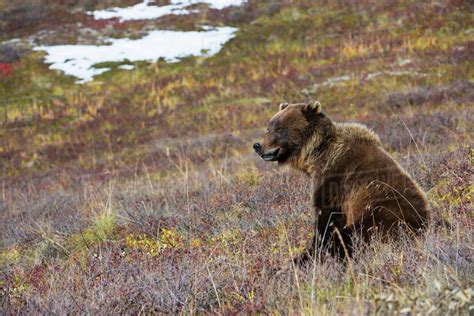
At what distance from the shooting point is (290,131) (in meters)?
4.35

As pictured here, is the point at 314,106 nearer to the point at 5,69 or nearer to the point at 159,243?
the point at 159,243

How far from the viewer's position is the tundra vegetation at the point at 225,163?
126 inches

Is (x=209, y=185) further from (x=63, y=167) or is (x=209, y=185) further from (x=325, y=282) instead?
(x=63, y=167)

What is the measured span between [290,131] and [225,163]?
3.62m

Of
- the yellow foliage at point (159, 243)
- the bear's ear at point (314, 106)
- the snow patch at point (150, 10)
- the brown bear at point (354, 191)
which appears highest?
the snow patch at point (150, 10)

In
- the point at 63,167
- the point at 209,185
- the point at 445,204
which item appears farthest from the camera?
the point at 63,167

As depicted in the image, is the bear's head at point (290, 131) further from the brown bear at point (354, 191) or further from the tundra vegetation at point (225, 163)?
the tundra vegetation at point (225, 163)

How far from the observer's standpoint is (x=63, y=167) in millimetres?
16969

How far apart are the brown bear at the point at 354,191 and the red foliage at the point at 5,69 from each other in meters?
24.7

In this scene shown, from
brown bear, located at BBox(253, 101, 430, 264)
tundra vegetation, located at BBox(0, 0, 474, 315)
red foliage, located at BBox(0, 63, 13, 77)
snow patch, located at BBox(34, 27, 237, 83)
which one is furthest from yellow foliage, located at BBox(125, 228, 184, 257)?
red foliage, located at BBox(0, 63, 13, 77)

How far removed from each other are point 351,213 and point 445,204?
58.9 inches

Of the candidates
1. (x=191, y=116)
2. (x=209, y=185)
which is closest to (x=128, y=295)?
(x=209, y=185)

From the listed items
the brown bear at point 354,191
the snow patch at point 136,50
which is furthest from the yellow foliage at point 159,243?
the snow patch at point 136,50

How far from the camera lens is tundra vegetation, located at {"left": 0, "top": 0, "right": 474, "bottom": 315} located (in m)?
3.20
